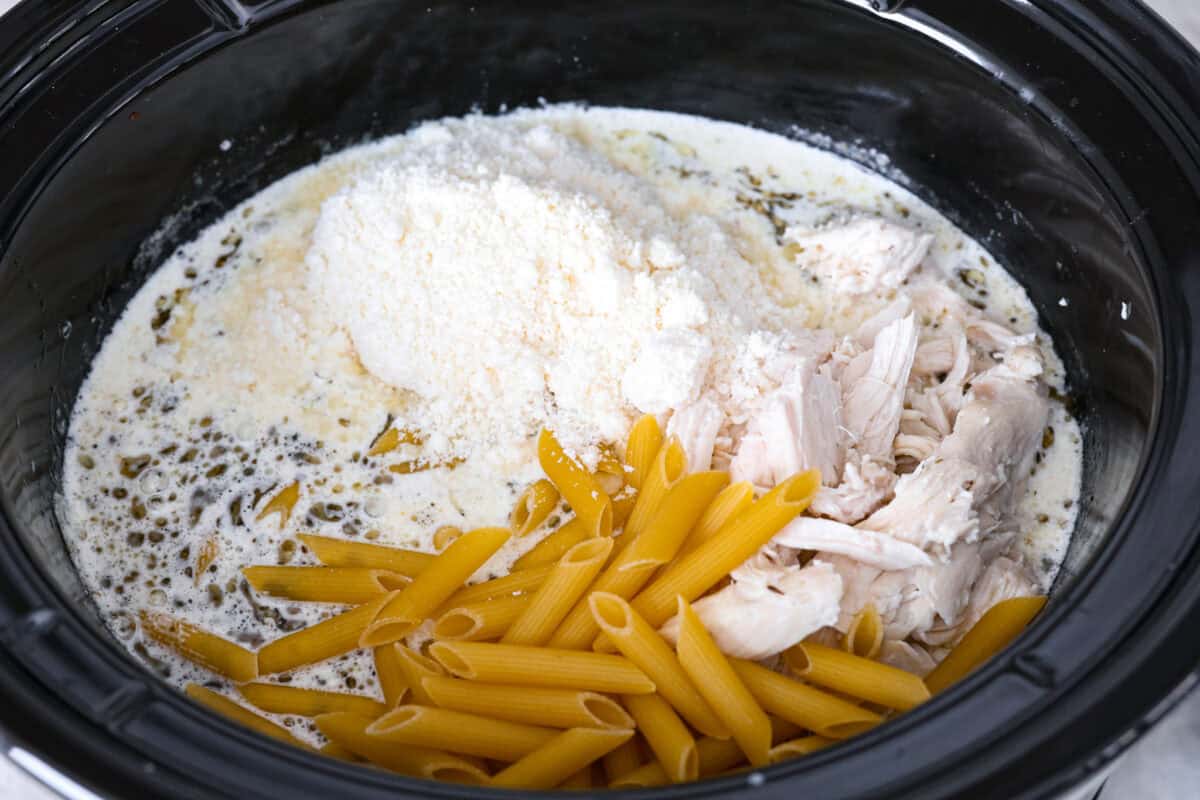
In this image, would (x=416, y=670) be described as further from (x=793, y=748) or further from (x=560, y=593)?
(x=793, y=748)

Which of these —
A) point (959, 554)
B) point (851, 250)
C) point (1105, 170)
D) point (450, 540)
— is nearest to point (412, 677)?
point (450, 540)

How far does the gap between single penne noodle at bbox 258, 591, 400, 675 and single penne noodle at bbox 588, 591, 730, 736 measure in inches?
14.6

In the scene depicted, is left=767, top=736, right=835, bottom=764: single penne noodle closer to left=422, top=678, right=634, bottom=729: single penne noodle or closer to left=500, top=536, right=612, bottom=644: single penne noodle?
left=422, top=678, right=634, bottom=729: single penne noodle

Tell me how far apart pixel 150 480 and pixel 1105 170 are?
1.62 m

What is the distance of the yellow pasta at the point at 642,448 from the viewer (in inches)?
74.2

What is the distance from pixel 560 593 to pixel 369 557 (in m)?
0.34

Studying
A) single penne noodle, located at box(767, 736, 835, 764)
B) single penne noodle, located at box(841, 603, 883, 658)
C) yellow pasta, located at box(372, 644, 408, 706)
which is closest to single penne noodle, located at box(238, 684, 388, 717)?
yellow pasta, located at box(372, 644, 408, 706)

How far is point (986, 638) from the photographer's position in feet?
5.47

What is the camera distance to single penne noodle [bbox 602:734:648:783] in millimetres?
1594

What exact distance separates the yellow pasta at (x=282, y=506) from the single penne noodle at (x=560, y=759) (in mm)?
665

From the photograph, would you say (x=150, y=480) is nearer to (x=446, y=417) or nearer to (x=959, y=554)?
(x=446, y=417)

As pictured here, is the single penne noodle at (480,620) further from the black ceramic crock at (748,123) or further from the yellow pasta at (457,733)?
the black ceramic crock at (748,123)

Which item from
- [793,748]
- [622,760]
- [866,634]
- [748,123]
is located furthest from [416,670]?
[748,123]

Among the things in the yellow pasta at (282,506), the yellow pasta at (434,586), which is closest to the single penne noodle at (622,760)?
the yellow pasta at (434,586)
